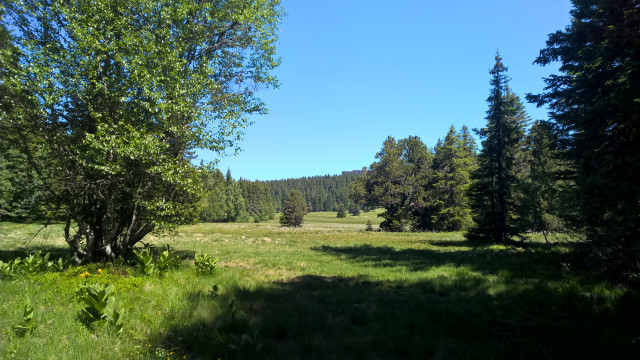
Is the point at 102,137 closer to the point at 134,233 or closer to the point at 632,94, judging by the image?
the point at 134,233

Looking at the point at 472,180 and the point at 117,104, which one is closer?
the point at 117,104

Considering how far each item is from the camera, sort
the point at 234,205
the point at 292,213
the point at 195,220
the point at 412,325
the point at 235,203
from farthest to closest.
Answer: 1. the point at 235,203
2. the point at 234,205
3. the point at 292,213
4. the point at 195,220
5. the point at 412,325

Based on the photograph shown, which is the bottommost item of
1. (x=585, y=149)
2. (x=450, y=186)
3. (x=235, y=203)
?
(x=235, y=203)

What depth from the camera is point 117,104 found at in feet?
32.7

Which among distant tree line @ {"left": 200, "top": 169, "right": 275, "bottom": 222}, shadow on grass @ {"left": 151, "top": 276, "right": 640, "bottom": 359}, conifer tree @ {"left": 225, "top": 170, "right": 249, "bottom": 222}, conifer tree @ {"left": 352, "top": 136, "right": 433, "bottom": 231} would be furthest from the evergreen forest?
conifer tree @ {"left": 225, "top": 170, "right": 249, "bottom": 222}

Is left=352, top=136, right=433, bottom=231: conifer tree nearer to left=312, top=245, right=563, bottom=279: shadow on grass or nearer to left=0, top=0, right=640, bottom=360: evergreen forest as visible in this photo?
left=312, top=245, right=563, bottom=279: shadow on grass

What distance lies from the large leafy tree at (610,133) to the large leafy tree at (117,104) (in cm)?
1107

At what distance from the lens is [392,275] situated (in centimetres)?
1086

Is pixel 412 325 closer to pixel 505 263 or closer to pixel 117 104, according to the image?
pixel 505 263

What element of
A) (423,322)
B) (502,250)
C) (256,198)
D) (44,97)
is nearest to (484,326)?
(423,322)

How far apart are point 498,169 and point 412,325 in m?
19.4

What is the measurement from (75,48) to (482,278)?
1468 centimetres

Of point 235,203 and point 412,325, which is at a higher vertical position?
point 235,203

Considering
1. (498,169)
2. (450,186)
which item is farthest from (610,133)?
(450,186)
